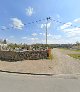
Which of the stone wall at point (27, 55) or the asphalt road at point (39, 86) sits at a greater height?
the stone wall at point (27, 55)

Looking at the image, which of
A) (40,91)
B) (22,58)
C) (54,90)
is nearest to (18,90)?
(40,91)

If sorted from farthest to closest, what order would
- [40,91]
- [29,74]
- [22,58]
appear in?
[22,58], [29,74], [40,91]

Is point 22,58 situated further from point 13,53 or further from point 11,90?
point 11,90

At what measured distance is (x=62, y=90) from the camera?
766cm

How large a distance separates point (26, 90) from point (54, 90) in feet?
3.95

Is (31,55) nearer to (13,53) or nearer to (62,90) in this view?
(13,53)

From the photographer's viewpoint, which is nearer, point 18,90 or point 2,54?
point 18,90

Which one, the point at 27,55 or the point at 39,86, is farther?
the point at 27,55

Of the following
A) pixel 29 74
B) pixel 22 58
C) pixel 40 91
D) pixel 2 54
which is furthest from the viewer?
pixel 2 54

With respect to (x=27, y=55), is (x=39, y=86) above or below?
below

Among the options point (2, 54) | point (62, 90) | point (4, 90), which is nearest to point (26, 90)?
point (4, 90)

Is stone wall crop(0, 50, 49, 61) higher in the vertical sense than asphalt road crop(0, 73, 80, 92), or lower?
higher

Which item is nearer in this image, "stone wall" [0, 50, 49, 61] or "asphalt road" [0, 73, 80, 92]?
"asphalt road" [0, 73, 80, 92]

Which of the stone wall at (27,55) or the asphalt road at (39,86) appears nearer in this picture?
the asphalt road at (39,86)
